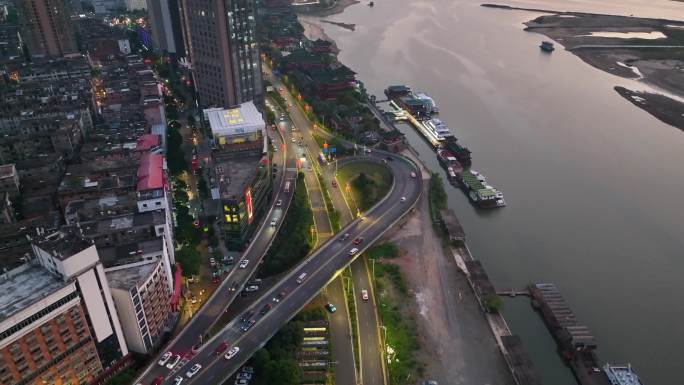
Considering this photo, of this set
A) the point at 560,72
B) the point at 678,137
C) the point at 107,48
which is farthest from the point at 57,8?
the point at 678,137

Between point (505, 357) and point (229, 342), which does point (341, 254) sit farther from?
point (505, 357)

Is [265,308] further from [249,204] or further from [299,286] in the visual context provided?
[249,204]

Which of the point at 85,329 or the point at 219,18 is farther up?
the point at 219,18

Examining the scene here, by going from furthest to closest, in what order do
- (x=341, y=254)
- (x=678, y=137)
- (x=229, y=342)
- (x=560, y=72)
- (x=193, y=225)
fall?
(x=560, y=72)
(x=678, y=137)
(x=193, y=225)
(x=341, y=254)
(x=229, y=342)

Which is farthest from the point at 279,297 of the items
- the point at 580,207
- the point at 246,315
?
the point at 580,207

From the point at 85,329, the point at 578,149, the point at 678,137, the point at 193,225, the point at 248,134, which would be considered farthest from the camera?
the point at 678,137

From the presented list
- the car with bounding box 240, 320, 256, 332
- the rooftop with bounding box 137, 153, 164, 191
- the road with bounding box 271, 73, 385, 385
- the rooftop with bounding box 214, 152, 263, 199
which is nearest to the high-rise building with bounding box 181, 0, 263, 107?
the rooftop with bounding box 214, 152, 263, 199
